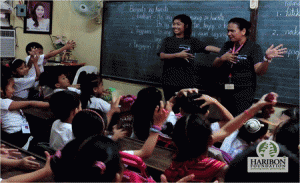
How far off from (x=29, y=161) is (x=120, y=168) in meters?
0.59

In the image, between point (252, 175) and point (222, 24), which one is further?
point (222, 24)

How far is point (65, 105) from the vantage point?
6.10 ft

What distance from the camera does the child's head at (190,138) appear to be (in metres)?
A: 1.19

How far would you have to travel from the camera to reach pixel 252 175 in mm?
682

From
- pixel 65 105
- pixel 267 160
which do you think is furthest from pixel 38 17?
pixel 267 160

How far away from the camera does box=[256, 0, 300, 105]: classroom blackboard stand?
9.84ft

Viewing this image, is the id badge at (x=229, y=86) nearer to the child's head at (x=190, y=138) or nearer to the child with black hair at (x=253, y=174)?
the child's head at (x=190, y=138)

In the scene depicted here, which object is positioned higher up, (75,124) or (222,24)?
(222,24)

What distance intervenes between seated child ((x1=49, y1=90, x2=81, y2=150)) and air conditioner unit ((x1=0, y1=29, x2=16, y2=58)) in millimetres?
3323

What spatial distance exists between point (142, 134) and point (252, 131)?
2.15ft

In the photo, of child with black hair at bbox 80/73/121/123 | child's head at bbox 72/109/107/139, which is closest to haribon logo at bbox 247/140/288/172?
child's head at bbox 72/109/107/139

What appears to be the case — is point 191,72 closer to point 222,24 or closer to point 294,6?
point 222,24

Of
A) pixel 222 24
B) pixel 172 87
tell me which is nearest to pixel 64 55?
pixel 172 87

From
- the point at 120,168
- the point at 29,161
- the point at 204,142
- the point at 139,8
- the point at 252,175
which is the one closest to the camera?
the point at 252,175
